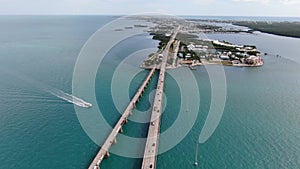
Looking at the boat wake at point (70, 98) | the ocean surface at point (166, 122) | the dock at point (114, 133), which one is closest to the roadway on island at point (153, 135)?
the ocean surface at point (166, 122)

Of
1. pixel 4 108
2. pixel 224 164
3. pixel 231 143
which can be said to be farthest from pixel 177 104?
pixel 4 108

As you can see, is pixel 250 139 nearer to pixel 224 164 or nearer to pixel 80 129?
pixel 224 164

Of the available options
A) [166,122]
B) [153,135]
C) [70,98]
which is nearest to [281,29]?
[166,122]

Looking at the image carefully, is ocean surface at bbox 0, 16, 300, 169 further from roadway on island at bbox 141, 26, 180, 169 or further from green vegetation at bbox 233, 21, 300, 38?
green vegetation at bbox 233, 21, 300, 38

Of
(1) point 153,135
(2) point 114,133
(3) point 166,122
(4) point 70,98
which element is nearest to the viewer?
(1) point 153,135

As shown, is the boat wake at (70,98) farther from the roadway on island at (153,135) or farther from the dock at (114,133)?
the roadway on island at (153,135)

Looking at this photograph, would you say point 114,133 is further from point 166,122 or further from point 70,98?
point 70,98

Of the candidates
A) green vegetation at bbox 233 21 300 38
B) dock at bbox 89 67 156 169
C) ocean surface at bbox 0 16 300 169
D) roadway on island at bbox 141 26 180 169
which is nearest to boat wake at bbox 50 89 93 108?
ocean surface at bbox 0 16 300 169

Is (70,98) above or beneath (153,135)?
above
